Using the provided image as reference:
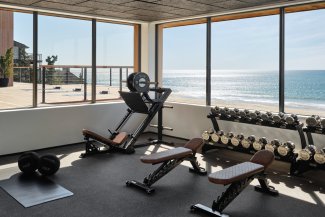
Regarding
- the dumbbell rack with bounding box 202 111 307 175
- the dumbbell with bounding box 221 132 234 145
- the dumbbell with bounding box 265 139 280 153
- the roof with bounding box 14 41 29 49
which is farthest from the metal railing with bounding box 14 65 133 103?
the dumbbell with bounding box 265 139 280 153

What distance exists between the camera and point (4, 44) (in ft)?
14.9

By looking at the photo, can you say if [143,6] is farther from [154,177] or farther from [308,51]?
[308,51]

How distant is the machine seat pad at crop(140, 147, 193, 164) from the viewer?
121 inches

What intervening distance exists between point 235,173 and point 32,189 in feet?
6.30

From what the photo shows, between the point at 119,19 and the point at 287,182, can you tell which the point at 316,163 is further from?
the point at 119,19

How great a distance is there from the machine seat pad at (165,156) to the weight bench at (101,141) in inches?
51.9

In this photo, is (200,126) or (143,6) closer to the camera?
(143,6)

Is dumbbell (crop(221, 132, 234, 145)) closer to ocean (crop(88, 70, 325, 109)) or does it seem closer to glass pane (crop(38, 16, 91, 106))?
glass pane (crop(38, 16, 91, 106))

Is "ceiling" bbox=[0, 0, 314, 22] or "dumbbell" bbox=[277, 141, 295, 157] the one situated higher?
"ceiling" bbox=[0, 0, 314, 22]

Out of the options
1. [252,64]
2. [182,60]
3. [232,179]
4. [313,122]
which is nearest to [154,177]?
[232,179]

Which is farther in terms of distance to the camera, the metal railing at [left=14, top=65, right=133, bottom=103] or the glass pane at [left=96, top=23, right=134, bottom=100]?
the glass pane at [left=96, top=23, right=134, bottom=100]

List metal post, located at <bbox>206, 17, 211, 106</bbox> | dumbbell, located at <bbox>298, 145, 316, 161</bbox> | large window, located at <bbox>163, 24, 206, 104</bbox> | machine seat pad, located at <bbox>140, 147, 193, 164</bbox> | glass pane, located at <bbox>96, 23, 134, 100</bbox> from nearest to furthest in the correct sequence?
machine seat pad, located at <bbox>140, 147, 193, 164</bbox> → dumbbell, located at <bbox>298, 145, 316, 161</bbox> → metal post, located at <bbox>206, 17, 211, 106</bbox> → glass pane, located at <bbox>96, 23, 134, 100</bbox> → large window, located at <bbox>163, 24, 206, 104</bbox>

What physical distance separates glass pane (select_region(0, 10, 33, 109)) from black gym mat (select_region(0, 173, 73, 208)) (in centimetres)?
154

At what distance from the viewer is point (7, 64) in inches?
183
